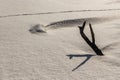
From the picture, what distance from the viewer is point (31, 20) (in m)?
1.84

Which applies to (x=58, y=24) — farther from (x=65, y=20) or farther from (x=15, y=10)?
(x=15, y=10)

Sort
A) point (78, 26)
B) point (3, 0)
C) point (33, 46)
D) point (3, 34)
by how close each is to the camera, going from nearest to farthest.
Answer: point (33, 46) → point (3, 34) → point (78, 26) → point (3, 0)

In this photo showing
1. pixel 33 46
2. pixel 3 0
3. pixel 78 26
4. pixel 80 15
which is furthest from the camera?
pixel 3 0

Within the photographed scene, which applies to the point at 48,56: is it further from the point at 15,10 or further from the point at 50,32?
the point at 15,10

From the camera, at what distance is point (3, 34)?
1.60 metres

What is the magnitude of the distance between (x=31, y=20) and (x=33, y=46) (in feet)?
1.41

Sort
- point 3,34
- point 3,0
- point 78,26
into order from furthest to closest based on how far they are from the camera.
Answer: point 3,0 < point 78,26 < point 3,34

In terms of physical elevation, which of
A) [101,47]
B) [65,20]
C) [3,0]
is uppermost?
[3,0]

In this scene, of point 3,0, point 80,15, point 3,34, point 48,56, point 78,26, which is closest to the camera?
point 48,56

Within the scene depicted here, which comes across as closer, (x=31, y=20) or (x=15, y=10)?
(x=31, y=20)

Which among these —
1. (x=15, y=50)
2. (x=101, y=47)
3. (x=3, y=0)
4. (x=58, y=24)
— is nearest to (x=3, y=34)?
(x=15, y=50)

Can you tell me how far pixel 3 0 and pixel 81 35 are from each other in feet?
3.09

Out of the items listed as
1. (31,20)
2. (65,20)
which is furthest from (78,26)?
(31,20)

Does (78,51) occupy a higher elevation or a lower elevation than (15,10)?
lower
